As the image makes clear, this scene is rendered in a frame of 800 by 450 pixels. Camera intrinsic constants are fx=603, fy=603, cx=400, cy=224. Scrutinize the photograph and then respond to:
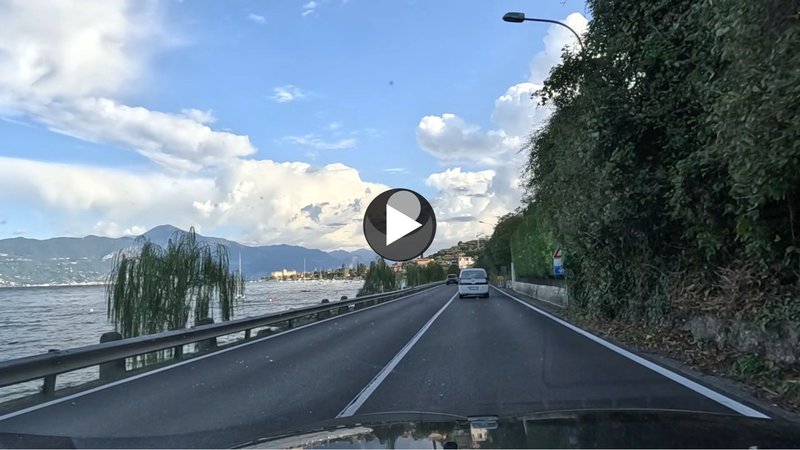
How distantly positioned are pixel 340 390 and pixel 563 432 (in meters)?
5.01

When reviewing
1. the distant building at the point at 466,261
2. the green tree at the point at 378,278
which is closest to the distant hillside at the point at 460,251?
the distant building at the point at 466,261

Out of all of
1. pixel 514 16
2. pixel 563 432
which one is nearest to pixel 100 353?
pixel 563 432

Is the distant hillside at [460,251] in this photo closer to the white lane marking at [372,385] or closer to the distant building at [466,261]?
the distant building at [466,261]

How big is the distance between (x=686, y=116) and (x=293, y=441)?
10033 mm

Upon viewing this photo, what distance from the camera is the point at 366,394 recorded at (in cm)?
844

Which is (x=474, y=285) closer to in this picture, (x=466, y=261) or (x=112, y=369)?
(x=112, y=369)

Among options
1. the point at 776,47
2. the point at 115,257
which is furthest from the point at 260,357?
the point at 776,47

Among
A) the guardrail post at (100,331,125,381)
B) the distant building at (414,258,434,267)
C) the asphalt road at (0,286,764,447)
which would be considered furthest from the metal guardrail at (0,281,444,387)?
the distant building at (414,258,434,267)

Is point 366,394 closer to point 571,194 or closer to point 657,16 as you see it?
point 657,16

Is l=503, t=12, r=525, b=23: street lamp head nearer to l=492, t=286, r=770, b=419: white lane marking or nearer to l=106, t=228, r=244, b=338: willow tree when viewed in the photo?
l=492, t=286, r=770, b=419: white lane marking

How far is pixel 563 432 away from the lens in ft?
14.4

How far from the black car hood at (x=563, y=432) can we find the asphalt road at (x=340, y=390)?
886mm

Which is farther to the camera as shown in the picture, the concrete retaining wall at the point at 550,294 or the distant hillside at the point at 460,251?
the distant hillside at the point at 460,251

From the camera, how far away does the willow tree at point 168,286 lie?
1783 cm
